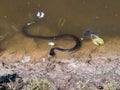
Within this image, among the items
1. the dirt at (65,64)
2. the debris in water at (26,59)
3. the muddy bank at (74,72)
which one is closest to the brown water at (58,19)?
the dirt at (65,64)

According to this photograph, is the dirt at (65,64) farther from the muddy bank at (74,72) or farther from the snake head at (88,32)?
the snake head at (88,32)

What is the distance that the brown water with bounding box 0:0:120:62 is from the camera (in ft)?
22.4

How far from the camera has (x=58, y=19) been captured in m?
7.39

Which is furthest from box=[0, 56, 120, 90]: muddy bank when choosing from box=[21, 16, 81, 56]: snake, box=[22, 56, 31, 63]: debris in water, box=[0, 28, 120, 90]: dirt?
box=[21, 16, 81, 56]: snake

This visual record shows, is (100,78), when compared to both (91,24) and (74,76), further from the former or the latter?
(91,24)

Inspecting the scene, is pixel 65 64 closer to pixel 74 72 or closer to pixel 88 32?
pixel 74 72

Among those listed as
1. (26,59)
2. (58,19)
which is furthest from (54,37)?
(26,59)

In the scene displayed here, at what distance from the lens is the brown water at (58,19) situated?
6.82 metres

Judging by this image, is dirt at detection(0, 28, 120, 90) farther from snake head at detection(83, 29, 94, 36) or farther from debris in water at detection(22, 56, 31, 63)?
snake head at detection(83, 29, 94, 36)

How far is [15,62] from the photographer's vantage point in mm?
6102

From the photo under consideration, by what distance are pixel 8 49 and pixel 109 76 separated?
2.02m

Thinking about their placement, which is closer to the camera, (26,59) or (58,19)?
(26,59)

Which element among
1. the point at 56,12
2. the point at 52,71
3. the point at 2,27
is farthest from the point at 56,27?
the point at 52,71

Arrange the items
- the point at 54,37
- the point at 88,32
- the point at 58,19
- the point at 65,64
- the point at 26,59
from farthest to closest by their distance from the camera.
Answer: the point at 58,19
the point at 88,32
the point at 54,37
the point at 26,59
the point at 65,64
